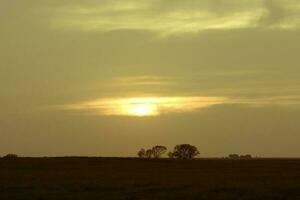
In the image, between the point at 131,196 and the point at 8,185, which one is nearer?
Result: the point at 131,196

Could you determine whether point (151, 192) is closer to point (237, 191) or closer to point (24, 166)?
point (237, 191)

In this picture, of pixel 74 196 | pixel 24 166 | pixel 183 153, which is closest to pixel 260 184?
pixel 74 196

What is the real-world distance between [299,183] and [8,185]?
20.0 metres

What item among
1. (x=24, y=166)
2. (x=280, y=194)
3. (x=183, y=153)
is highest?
(x=183, y=153)

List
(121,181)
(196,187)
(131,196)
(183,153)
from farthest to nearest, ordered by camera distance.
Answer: (183,153), (121,181), (196,187), (131,196)

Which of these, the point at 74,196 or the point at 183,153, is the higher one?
the point at 183,153

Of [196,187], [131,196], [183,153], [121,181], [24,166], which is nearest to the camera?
[131,196]

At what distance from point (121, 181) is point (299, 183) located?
12737 mm

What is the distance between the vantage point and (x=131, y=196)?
38969 millimetres

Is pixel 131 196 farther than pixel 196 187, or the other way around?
pixel 196 187

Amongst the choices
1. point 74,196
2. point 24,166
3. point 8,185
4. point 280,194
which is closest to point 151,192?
point 74,196

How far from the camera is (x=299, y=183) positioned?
45.8m

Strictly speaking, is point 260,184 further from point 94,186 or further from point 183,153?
point 183,153

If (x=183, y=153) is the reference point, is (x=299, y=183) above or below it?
below
